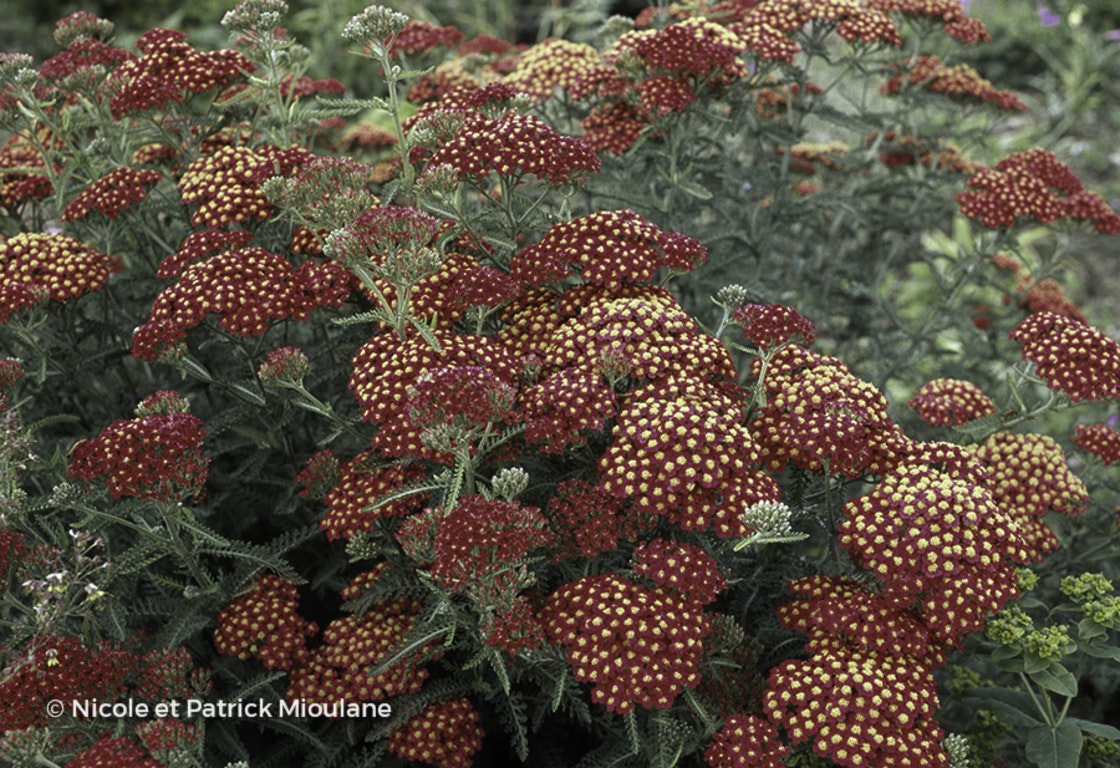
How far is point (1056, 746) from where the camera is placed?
3.29 metres

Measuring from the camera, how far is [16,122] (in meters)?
4.19

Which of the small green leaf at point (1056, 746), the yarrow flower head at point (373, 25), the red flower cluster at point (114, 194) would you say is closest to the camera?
the small green leaf at point (1056, 746)

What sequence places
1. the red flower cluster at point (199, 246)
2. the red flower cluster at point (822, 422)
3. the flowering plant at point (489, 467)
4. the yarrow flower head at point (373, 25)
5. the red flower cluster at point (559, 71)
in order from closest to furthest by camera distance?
Result: the flowering plant at point (489, 467) < the red flower cluster at point (822, 422) < the yarrow flower head at point (373, 25) < the red flower cluster at point (199, 246) < the red flower cluster at point (559, 71)

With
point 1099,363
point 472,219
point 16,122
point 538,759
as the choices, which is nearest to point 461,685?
point 538,759

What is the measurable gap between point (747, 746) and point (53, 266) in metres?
2.87

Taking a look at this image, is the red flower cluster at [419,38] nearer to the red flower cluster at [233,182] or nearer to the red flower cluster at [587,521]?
the red flower cluster at [233,182]

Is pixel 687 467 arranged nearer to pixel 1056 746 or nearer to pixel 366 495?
pixel 366 495

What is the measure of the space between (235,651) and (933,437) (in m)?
3.03

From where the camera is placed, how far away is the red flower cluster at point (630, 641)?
8.66 feet

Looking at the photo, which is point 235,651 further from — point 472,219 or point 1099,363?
point 1099,363

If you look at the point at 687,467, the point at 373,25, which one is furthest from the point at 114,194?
the point at 687,467

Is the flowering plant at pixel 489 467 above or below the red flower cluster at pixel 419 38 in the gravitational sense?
below

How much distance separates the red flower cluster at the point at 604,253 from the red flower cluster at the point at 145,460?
1.18 meters

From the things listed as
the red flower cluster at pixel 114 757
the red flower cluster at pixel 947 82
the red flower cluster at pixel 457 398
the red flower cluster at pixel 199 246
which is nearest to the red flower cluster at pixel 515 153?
the red flower cluster at pixel 199 246
